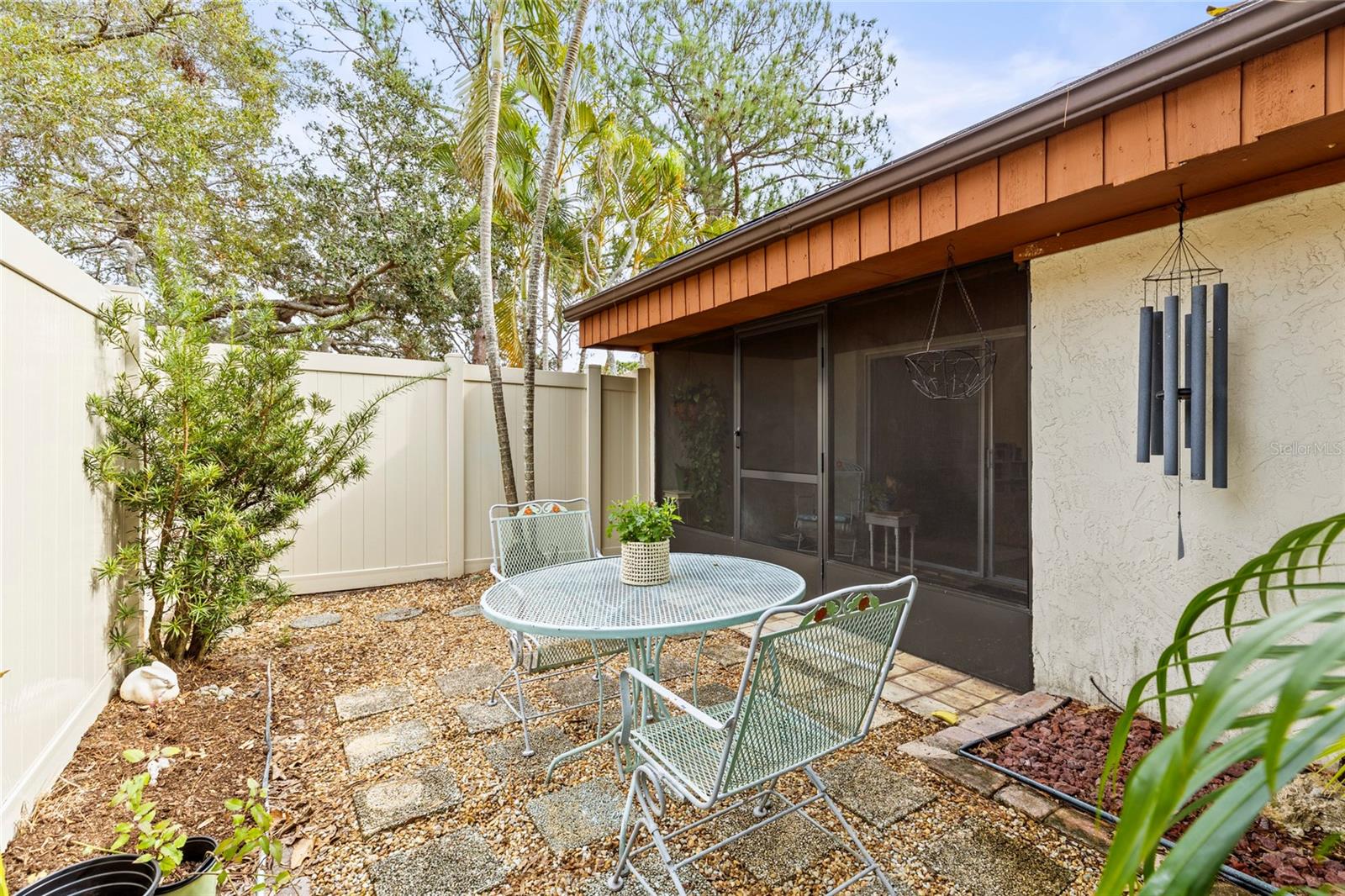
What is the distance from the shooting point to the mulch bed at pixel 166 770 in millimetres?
1852

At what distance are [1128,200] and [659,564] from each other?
2.34 metres

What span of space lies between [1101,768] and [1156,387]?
4.82 feet

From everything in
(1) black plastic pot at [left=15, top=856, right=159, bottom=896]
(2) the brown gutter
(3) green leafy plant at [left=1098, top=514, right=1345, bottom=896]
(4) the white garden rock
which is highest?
(2) the brown gutter

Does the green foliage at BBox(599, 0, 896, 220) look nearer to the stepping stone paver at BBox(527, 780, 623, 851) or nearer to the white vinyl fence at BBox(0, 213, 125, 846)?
the white vinyl fence at BBox(0, 213, 125, 846)

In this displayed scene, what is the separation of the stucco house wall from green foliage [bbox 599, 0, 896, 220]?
20.6ft

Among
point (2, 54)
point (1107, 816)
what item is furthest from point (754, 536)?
point (2, 54)

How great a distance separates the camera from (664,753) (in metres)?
1.73

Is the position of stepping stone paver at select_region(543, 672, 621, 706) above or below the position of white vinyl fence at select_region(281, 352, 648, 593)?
below

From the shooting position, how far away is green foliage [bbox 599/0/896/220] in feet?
26.0

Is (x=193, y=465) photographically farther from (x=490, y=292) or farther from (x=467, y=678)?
(x=490, y=292)

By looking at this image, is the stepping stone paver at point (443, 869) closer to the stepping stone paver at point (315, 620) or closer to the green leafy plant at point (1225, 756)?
the green leafy plant at point (1225, 756)

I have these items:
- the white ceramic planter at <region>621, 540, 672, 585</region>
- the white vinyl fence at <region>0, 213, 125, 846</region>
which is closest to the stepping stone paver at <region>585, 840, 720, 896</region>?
the white ceramic planter at <region>621, 540, 672, 585</region>

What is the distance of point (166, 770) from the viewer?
7.65ft

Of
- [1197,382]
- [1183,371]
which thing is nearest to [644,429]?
[1183,371]
